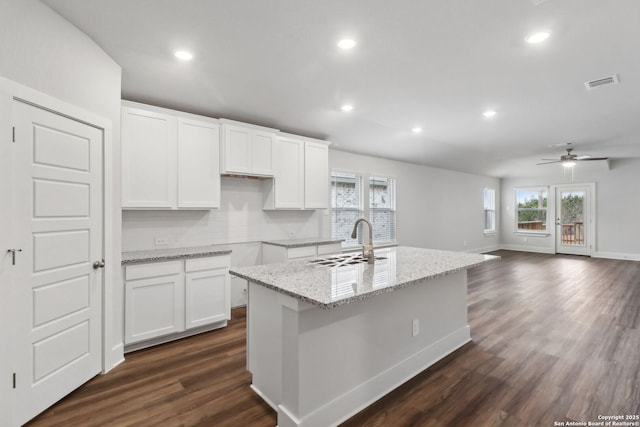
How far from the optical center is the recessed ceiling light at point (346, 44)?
230cm

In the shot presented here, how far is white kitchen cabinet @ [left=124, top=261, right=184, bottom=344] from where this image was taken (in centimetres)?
285

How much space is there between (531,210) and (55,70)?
11.5m

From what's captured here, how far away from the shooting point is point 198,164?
352 cm

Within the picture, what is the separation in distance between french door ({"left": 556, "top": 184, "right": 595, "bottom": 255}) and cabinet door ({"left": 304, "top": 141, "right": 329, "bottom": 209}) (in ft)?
27.2

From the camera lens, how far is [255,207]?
174 inches

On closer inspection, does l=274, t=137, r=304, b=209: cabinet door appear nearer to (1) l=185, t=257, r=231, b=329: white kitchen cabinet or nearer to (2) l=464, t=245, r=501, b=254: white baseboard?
(1) l=185, t=257, r=231, b=329: white kitchen cabinet

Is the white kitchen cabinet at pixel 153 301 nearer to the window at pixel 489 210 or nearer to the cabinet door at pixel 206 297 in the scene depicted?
the cabinet door at pixel 206 297

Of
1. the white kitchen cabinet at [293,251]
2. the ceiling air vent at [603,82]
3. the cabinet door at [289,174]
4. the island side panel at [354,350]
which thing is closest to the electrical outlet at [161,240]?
the white kitchen cabinet at [293,251]

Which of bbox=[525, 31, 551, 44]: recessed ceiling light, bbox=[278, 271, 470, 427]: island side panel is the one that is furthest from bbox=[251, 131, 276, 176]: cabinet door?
bbox=[525, 31, 551, 44]: recessed ceiling light

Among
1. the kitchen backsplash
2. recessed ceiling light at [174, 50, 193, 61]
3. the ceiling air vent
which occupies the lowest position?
the kitchen backsplash

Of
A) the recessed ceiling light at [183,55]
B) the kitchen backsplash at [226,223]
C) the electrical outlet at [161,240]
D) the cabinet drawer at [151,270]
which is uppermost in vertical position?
the recessed ceiling light at [183,55]

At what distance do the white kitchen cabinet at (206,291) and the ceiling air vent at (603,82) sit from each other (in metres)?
4.10

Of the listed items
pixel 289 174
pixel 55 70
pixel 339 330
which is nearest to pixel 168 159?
pixel 55 70

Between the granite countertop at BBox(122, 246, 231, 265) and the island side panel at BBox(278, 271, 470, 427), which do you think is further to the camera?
the granite countertop at BBox(122, 246, 231, 265)
